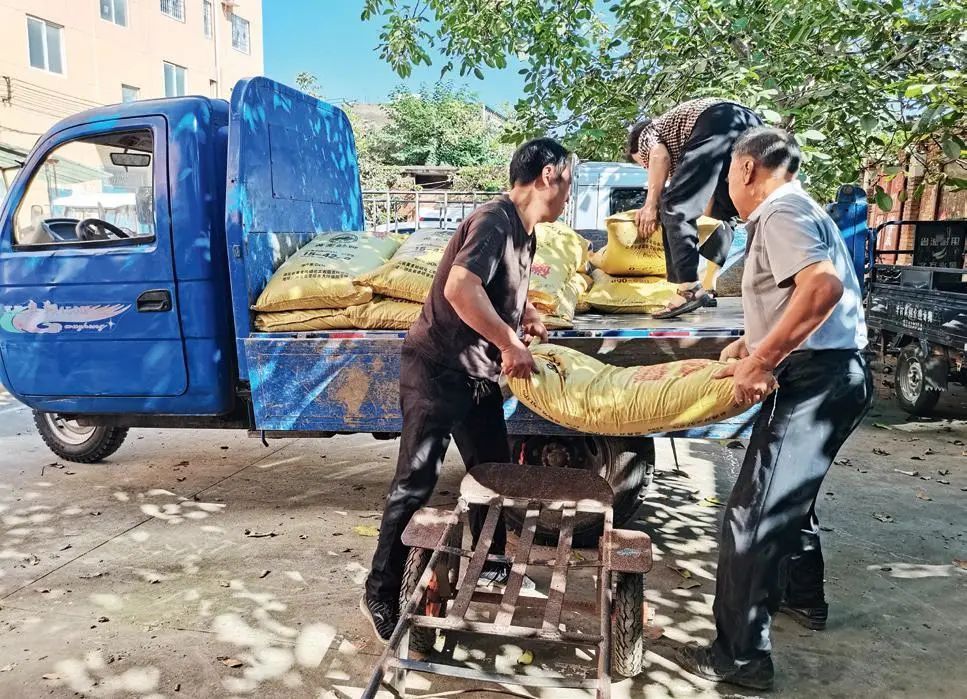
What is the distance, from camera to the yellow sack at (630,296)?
392 centimetres

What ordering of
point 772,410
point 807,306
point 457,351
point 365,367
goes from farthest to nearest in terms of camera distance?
point 365,367 → point 457,351 → point 772,410 → point 807,306

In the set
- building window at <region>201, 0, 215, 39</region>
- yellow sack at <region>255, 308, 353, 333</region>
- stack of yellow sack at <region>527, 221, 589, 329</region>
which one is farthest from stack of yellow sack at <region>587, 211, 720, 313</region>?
building window at <region>201, 0, 215, 39</region>

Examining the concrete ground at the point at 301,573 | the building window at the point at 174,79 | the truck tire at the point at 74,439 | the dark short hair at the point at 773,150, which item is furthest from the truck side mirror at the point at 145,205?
the building window at the point at 174,79

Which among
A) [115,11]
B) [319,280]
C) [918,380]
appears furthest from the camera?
[115,11]

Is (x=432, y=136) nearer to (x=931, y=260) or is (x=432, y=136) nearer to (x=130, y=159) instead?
(x=931, y=260)

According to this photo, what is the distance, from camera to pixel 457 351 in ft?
8.59

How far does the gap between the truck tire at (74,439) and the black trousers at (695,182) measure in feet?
12.3

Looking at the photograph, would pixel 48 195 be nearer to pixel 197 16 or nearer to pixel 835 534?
pixel 835 534

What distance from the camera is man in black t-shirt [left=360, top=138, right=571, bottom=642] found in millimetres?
2525

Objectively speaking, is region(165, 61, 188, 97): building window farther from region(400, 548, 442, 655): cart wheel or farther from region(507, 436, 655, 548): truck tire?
region(400, 548, 442, 655): cart wheel

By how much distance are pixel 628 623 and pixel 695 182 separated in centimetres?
234

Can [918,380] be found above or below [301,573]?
above

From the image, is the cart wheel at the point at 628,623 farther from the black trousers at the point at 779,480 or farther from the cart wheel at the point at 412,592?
the cart wheel at the point at 412,592

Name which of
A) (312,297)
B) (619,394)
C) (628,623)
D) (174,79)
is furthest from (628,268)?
(174,79)
